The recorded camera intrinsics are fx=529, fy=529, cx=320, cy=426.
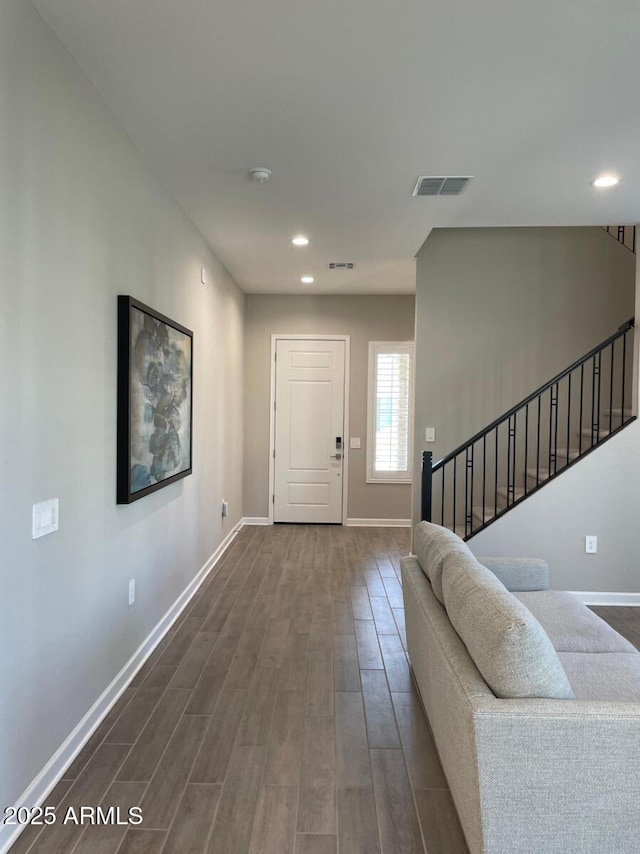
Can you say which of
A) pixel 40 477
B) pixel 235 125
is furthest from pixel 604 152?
pixel 40 477

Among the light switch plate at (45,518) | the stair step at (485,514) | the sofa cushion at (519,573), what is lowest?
the sofa cushion at (519,573)

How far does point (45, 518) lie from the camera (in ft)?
6.34

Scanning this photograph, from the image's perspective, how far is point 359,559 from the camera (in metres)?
5.14

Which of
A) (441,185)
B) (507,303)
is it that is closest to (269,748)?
(441,185)

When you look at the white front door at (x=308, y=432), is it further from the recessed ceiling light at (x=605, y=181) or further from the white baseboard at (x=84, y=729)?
the recessed ceiling light at (x=605, y=181)

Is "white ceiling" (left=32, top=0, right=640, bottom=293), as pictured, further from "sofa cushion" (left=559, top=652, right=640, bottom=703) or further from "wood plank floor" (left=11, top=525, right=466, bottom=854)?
"wood plank floor" (left=11, top=525, right=466, bottom=854)

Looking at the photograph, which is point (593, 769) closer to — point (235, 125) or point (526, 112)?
point (526, 112)

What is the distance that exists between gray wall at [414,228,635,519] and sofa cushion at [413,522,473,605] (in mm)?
2087

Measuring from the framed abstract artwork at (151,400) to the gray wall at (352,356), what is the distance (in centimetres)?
279

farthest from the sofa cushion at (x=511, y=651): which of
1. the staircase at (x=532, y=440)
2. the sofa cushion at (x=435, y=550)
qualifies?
the staircase at (x=532, y=440)

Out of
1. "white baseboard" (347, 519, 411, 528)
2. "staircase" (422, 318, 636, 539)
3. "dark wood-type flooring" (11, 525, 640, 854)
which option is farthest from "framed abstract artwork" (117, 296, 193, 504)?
"white baseboard" (347, 519, 411, 528)

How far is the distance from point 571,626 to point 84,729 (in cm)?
220

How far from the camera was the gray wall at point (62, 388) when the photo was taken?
1.73 meters

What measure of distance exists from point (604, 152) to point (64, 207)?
2701 millimetres
